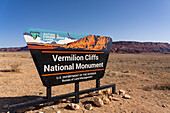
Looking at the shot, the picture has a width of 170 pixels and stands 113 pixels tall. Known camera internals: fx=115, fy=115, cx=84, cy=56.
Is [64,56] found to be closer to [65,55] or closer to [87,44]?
[65,55]

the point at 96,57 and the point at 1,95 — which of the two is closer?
the point at 96,57

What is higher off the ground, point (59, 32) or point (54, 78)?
point (59, 32)

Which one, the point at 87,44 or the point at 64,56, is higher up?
the point at 87,44

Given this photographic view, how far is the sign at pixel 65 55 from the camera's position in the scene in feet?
10.7

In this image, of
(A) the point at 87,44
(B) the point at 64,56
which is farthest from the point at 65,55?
(A) the point at 87,44

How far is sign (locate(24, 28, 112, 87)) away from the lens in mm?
3262

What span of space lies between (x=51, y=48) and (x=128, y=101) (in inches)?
137

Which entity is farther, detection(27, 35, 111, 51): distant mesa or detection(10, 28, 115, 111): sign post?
detection(27, 35, 111, 51): distant mesa

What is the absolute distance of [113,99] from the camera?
179 inches

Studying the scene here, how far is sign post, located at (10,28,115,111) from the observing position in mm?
3244

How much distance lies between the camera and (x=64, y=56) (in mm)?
3764

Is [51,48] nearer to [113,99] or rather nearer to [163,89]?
[113,99]

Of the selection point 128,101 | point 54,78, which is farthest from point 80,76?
point 128,101

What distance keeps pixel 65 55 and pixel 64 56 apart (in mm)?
48
